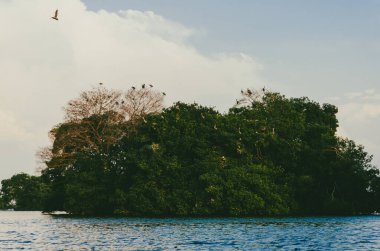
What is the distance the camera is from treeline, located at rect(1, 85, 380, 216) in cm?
6825

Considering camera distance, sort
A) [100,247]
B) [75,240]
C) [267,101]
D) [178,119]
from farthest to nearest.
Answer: [267,101], [178,119], [75,240], [100,247]

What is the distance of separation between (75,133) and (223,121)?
19.7 m

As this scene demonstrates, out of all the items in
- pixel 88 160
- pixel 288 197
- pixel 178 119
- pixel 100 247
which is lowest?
pixel 100 247

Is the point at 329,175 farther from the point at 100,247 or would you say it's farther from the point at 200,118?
the point at 100,247

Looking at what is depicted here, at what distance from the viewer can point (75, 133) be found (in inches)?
2936

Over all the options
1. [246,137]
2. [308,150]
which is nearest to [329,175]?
[308,150]

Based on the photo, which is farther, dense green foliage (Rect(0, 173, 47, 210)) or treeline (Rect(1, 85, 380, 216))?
dense green foliage (Rect(0, 173, 47, 210))

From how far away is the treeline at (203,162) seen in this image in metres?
68.2

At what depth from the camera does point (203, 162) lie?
70.2 metres

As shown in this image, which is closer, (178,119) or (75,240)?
(75,240)

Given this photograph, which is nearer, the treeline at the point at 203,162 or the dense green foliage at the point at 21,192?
the treeline at the point at 203,162

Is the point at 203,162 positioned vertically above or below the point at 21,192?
below

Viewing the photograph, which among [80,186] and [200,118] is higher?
[200,118]

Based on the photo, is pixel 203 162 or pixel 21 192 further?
pixel 21 192
